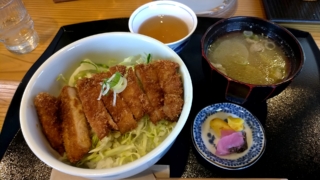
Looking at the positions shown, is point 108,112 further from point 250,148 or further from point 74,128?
point 250,148

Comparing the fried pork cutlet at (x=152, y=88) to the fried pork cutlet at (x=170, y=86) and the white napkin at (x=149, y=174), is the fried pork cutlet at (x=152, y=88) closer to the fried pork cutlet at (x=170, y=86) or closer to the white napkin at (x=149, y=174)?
the fried pork cutlet at (x=170, y=86)

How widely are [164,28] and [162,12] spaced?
11cm

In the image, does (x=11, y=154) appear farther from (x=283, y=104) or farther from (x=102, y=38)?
(x=283, y=104)

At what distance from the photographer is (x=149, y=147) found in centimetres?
103

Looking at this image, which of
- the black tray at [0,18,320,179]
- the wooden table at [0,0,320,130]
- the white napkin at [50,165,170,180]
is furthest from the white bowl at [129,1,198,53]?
the white napkin at [50,165,170,180]

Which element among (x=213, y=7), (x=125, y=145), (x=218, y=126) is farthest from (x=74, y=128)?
(x=213, y=7)

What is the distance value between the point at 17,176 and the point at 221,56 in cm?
98

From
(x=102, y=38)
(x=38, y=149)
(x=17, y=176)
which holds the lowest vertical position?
Result: (x=17, y=176)

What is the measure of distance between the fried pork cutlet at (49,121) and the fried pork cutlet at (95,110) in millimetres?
118

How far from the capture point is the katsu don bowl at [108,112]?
957 mm

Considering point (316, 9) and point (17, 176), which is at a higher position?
point (316, 9)

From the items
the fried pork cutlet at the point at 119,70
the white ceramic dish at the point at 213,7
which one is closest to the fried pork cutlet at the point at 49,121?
the fried pork cutlet at the point at 119,70

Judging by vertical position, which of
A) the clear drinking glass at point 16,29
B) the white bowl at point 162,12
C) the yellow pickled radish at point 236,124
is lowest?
the yellow pickled radish at point 236,124

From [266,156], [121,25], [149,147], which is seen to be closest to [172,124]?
[149,147]
